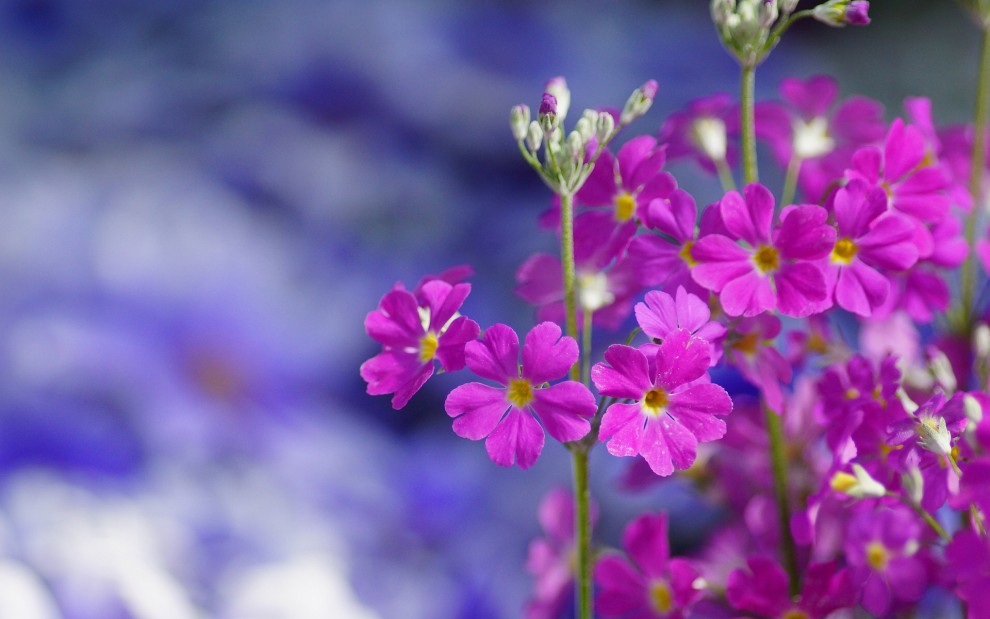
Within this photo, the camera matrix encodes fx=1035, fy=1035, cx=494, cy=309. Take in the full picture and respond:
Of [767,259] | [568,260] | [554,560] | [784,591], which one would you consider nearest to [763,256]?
[767,259]

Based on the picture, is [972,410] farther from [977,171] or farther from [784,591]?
[977,171]

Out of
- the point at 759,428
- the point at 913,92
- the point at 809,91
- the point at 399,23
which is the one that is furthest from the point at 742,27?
the point at 913,92

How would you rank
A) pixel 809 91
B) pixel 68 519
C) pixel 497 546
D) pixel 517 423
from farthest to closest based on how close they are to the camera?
1. pixel 497 546
2. pixel 68 519
3. pixel 809 91
4. pixel 517 423

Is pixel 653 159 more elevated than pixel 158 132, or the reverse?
pixel 158 132

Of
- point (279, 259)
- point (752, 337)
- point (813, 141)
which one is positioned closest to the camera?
point (752, 337)

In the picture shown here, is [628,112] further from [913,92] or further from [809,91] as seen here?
[913,92]

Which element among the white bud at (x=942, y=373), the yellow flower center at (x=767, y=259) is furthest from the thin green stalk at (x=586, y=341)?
the white bud at (x=942, y=373)
